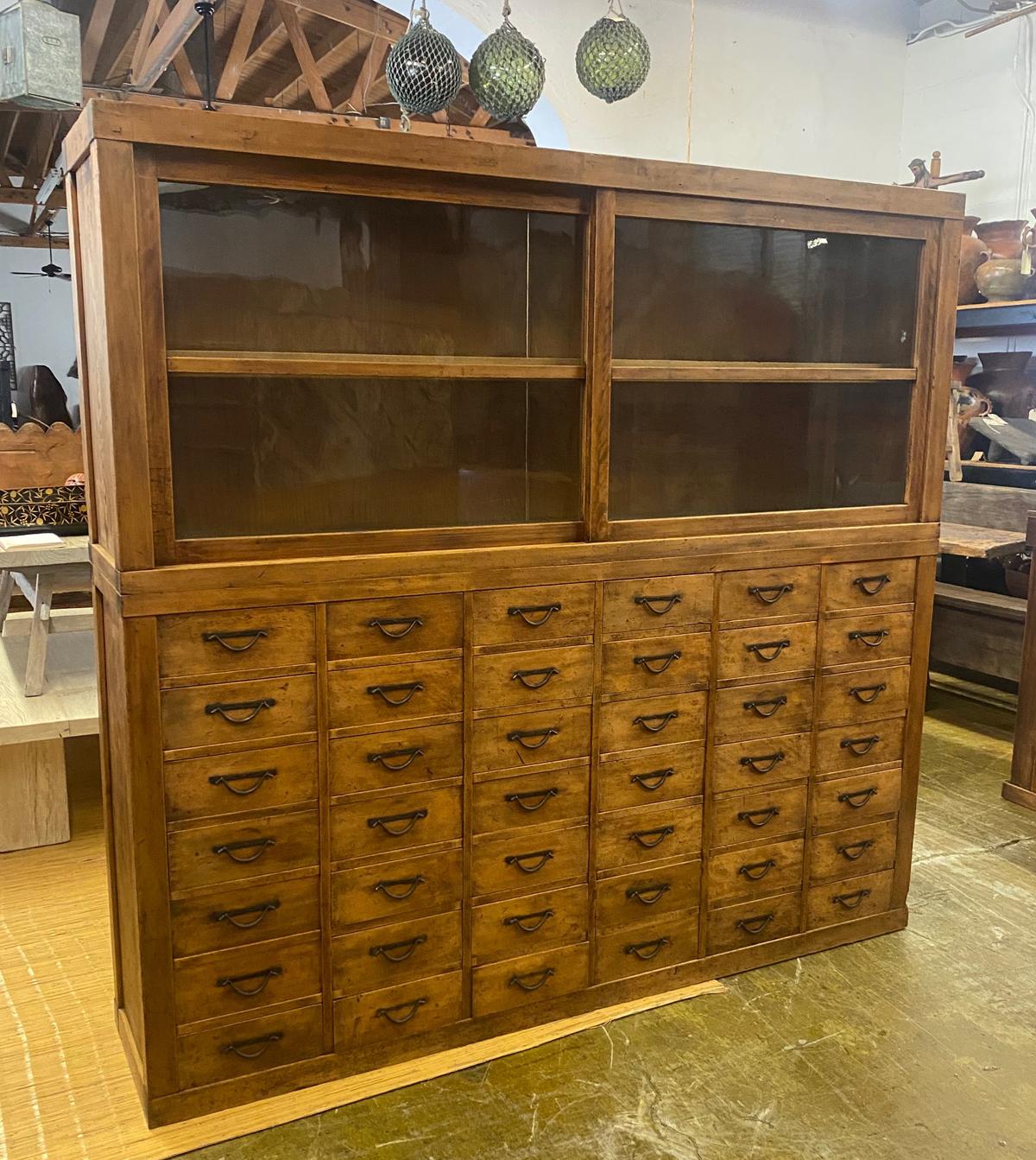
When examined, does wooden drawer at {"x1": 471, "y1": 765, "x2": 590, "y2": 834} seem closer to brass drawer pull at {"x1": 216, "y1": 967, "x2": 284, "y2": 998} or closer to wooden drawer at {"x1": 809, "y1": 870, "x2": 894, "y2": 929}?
brass drawer pull at {"x1": 216, "y1": 967, "x2": 284, "y2": 998}

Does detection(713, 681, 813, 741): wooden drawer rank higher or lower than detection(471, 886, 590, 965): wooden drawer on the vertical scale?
higher

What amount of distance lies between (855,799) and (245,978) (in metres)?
1.44

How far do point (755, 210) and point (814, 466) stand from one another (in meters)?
0.59

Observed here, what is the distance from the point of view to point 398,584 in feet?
6.23

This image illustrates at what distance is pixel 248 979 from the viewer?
1878mm

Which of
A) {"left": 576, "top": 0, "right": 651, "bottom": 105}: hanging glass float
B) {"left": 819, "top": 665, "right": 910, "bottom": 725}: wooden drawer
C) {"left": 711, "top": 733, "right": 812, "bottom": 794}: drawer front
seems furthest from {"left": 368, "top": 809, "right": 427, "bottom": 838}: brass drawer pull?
{"left": 576, "top": 0, "right": 651, "bottom": 105}: hanging glass float

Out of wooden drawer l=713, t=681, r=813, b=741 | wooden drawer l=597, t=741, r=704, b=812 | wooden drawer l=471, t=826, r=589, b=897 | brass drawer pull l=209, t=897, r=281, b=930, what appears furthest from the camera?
wooden drawer l=713, t=681, r=813, b=741

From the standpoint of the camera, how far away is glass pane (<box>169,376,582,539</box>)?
1813 millimetres

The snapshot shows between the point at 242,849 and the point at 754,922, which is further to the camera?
the point at 754,922

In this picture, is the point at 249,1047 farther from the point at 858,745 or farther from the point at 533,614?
the point at 858,745

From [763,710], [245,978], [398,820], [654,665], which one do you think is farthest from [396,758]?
[763,710]

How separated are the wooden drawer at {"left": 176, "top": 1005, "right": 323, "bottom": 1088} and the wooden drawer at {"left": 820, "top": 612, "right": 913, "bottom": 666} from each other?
4.41 ft

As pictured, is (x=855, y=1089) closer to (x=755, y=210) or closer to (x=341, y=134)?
(x=755, y=210)

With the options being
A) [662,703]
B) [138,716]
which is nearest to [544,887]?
[662,703]
